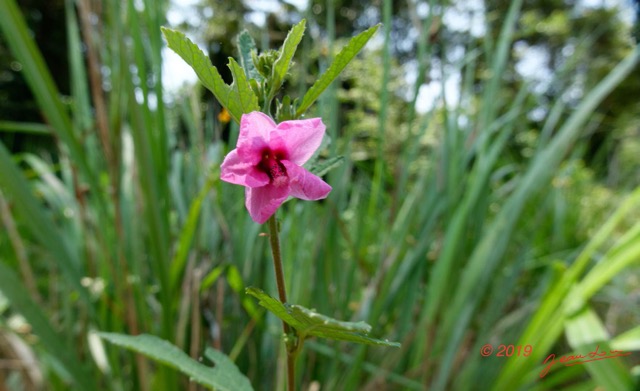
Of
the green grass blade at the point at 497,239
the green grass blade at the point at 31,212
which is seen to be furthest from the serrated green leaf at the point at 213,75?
the green grass blade at the point at 497,239

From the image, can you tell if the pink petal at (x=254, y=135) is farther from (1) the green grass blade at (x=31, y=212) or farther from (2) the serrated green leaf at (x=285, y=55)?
(1) the green grass blade at (x=31, y=212)

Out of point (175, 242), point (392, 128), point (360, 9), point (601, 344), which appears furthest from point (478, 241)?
point (392, 128)

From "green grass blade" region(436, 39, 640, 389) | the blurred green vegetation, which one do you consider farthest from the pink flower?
"green grass blade" region(436, 39, 640, 389)

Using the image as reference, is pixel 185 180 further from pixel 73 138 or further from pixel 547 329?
pixel 547 329

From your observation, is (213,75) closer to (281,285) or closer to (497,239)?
(281,285)

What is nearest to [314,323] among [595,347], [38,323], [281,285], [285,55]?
[281,285]

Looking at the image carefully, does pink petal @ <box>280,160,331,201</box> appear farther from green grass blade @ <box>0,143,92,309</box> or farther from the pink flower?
green grass blade @ <box>0,143,92,309</box>

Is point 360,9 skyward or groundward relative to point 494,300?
skyward
